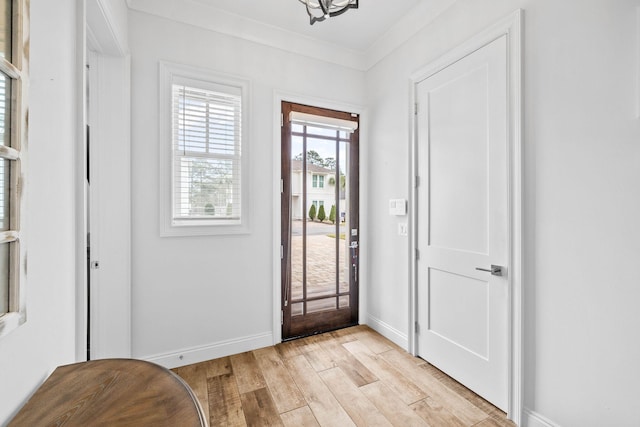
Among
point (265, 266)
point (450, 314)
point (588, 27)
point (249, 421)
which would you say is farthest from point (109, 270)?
point (588, 27)

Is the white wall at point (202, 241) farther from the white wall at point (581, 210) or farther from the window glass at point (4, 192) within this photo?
the white wall at point (581, 210)

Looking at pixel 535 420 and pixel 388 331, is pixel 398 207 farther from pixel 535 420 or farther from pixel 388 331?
pixel 535 420

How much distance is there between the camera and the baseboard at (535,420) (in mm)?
1538

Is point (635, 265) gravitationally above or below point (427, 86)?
below

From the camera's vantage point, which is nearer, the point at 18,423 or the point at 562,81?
the point at 18,423

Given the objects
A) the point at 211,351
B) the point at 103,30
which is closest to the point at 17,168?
the point at 103,30

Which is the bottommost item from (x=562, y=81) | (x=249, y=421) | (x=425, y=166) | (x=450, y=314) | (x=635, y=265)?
(x=249, y=421)

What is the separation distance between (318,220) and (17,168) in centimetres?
223

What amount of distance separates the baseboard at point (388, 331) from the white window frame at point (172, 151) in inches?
63.4

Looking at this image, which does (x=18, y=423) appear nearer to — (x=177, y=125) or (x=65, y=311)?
(x=65, y=311)

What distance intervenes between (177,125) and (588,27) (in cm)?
260

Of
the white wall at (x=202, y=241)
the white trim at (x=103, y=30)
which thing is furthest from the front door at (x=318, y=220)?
the white trim at (x=103, y=30)

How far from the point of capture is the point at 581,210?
4.62 feet

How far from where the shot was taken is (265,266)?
8.48 feet
